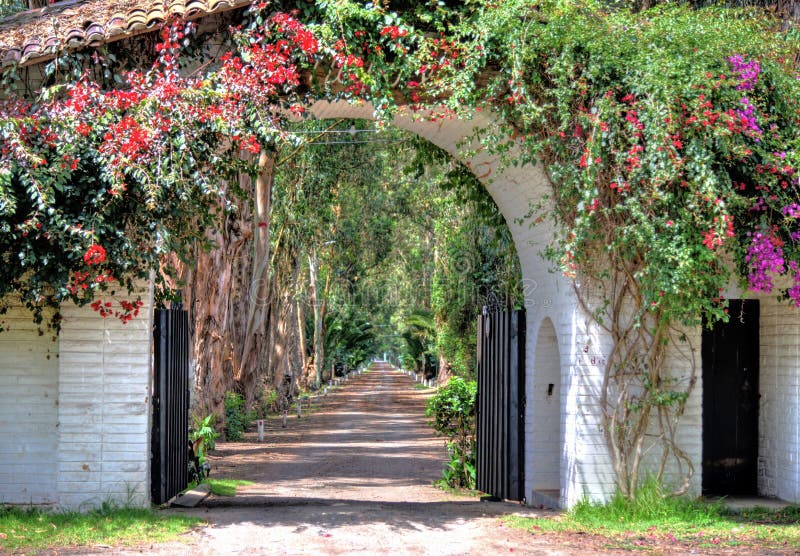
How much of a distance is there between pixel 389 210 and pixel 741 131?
26.9 meters

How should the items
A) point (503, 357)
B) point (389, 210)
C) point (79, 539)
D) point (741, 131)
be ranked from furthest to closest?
1. point (389, 210)
2. point (503, 357)
3. point (741, 131)
4. point (79, 539)

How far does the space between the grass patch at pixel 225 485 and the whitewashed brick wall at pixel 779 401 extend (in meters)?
6.83

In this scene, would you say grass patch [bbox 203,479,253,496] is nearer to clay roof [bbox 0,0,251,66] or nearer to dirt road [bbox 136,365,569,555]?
dirt road [bbox 136,365,569,555]

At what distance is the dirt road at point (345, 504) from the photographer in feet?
26.2

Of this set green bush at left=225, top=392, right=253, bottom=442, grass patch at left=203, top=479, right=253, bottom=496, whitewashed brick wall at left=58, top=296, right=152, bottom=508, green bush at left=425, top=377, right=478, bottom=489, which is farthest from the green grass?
green bush at left=225, top=392, right=253, bottom=442

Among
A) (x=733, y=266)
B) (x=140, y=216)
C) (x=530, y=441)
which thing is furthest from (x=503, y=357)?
(x=140, y=216)

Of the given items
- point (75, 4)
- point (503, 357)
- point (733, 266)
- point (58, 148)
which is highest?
point (75, 4)

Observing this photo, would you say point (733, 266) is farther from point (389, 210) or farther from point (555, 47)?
point (389, 210)

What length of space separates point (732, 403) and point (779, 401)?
579mm

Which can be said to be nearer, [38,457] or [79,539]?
[79,539]

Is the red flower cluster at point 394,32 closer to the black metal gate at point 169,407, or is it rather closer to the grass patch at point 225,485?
the black metal gate at point 169,407

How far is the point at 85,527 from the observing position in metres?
8.29

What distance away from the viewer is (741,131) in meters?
8.65

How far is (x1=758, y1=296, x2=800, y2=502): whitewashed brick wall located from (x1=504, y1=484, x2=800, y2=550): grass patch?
663 millimetres
